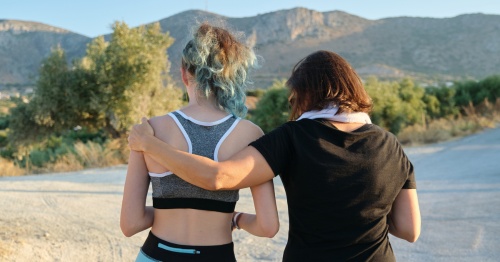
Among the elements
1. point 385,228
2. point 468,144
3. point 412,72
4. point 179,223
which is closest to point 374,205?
point 385,228

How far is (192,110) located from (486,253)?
4.77 meters

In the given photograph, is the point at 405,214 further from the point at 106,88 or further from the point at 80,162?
the point at 106,88

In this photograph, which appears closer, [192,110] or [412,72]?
[192,110]

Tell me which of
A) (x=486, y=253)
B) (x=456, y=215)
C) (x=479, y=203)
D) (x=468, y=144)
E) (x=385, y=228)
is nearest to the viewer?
(x=385, y=228)

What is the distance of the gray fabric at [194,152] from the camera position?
86.7 inches

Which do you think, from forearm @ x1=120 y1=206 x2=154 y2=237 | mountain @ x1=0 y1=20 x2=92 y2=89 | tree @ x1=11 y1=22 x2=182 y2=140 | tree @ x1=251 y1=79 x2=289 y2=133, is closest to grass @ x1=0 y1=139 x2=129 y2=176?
tree @ x1=11 y1=22 x2=182 y2=140

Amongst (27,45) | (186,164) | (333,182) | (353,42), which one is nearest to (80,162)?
(186,164)

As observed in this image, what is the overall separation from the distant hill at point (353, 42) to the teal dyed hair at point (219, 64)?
7333 cm

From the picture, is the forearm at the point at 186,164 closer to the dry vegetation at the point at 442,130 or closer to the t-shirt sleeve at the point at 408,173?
the t-shirt sleeve at the point at 408,173

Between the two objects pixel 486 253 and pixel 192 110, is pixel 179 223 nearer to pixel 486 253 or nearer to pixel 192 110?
pixel 192 110

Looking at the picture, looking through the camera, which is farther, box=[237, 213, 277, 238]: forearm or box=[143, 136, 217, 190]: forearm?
box=[237, 213, 277, 238]: forearm

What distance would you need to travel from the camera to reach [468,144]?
61.8ft

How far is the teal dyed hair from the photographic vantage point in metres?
2.26

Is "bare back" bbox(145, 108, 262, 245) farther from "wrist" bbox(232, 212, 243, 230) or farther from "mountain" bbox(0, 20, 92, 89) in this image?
"mountain" bbox(0, 20, 92, 89)
